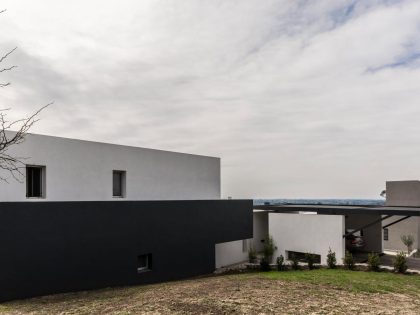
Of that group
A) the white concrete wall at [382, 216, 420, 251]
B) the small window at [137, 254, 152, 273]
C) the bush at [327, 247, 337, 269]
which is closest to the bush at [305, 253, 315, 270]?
the bush at [327, 247, 337, 269]

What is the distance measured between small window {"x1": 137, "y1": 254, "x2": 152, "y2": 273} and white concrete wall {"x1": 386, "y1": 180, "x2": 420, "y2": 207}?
1840 cm

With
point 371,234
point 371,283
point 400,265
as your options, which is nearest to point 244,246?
point 371,234

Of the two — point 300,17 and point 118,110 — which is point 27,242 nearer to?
point 118,110

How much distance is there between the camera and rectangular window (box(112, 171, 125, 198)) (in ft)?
49.0

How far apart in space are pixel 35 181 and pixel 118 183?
352 cm

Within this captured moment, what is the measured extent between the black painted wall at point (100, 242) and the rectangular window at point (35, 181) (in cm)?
184

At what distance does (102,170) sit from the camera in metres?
14.1

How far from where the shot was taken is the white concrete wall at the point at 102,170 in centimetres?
1201

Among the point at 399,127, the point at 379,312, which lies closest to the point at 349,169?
the point at 399,127

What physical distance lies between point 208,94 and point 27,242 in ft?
29.7

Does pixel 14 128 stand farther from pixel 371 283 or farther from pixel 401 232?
pixel 401 232

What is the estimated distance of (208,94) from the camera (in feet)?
51.2

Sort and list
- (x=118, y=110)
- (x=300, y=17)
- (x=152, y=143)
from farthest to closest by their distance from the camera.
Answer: (x=152, y=143) < (x=118, y=110) < (x=300, y=17)

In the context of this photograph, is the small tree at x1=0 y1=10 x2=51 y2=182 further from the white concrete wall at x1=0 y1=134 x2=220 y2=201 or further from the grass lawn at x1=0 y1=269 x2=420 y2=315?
the grass lawn at x1=0 y1=269 x2=420 y2=315
